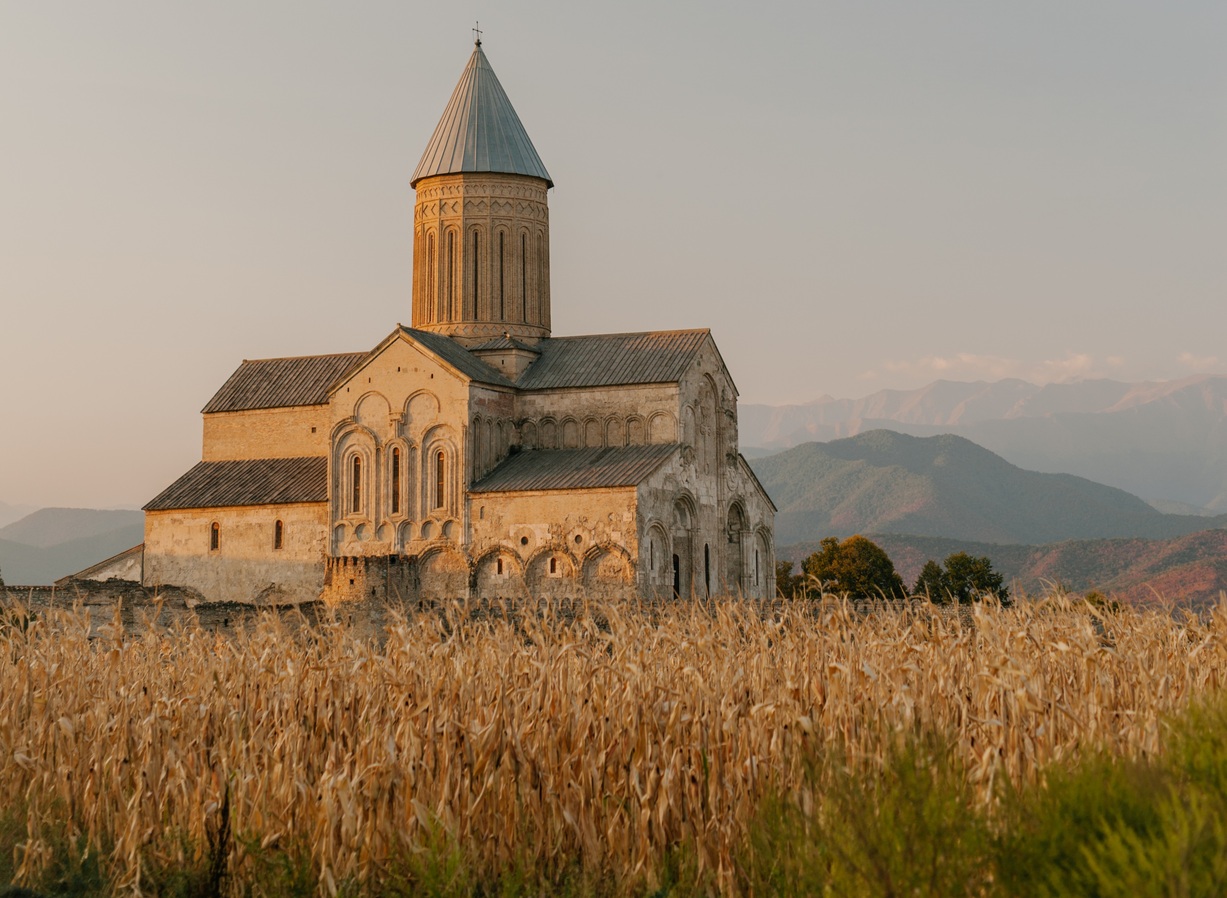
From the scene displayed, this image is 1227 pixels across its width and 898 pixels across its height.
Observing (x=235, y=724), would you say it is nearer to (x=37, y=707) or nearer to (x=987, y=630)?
(x=37, y=707)

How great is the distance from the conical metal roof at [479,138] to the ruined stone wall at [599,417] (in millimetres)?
6187

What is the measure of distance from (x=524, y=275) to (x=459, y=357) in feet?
12.4

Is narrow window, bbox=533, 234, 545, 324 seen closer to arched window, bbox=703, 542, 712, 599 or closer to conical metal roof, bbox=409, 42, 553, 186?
conical metal roof, bbox=409, 42, 553, 186

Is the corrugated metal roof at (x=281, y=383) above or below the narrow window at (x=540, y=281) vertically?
below

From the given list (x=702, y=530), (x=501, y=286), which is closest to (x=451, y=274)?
(x=501, y=286)

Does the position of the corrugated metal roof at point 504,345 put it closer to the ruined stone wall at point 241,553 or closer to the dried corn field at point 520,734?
the ruined stone wall at point 241,553

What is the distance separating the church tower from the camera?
3384cm

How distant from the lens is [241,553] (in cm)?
3219

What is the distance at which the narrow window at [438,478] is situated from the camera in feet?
99.7

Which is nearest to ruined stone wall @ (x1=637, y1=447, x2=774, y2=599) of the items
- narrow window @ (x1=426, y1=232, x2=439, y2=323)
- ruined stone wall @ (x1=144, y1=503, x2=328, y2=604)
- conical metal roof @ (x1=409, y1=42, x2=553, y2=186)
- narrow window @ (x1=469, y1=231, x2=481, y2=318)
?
narrow window @ (x1=469, y1=231, x2=481, y2=318)

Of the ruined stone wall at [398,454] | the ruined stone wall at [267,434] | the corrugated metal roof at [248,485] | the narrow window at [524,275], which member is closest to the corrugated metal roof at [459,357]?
the ruined stone wall at [398,454]

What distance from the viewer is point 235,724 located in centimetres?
815

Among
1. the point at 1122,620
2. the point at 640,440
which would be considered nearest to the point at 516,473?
the point at 640,440

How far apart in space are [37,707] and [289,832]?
111 inches
